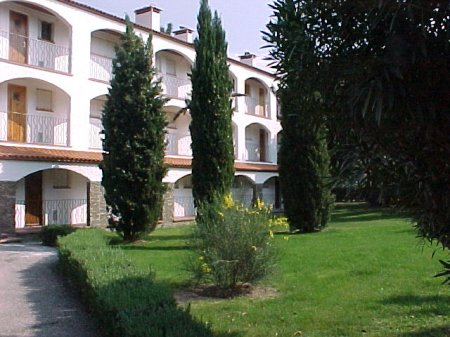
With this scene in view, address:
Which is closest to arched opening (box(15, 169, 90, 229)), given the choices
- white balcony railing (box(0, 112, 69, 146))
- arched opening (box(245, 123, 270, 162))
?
white balcony railing (box(0, 112, 69, 146))

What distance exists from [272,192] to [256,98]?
660 centimetres

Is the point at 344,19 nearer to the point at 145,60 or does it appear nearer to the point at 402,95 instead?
the point at 402,95

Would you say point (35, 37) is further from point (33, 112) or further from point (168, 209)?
point (168, 209)

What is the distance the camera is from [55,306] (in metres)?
8.16

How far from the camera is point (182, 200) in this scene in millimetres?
29109

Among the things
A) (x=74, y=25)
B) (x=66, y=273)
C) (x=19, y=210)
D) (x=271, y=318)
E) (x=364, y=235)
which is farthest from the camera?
(x=74, y=25)

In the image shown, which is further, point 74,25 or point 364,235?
point 74,25

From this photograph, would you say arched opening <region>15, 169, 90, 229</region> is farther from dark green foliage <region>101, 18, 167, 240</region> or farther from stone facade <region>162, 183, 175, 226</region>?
dark green foliage <region>101, 18, 167, 240</region>

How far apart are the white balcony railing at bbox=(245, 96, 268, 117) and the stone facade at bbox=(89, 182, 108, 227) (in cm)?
1425

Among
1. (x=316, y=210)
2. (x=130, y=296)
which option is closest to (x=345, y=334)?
(x=130, y=296)

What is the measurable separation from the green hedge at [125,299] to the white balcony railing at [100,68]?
53.6 feet

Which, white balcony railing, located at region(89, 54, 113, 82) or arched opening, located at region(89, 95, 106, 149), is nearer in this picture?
arched opening, located at region(89, 95, 106, 149)

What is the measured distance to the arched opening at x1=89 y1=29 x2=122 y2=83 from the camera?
80.4 feet

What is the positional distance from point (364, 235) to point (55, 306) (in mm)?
10447
